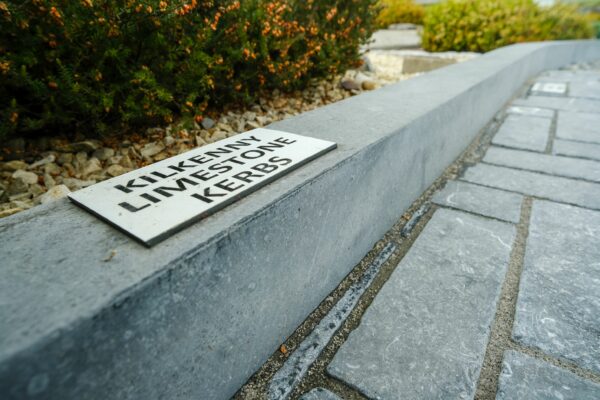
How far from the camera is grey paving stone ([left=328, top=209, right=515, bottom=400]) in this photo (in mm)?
984

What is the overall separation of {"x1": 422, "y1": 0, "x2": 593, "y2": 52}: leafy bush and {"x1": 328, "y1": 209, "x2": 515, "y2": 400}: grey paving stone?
5.42 metres

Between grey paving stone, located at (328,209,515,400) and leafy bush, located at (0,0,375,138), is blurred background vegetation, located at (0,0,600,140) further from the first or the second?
grey paving stone, located at (328,209,515,400)

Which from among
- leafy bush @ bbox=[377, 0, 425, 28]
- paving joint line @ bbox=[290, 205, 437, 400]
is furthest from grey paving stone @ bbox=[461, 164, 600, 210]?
leafy bush @ bbox=[377, 0, 425, 28]

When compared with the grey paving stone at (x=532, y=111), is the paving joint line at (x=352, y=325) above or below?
below

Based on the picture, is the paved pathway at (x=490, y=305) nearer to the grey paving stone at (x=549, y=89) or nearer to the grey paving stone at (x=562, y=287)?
the grey paving stone at (x=562, y=287)

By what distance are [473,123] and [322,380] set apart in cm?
227

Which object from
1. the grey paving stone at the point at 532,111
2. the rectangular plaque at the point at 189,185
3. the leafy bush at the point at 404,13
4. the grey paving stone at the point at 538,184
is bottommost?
the grey paving stone at the point at 538,184

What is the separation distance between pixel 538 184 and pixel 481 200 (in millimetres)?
469

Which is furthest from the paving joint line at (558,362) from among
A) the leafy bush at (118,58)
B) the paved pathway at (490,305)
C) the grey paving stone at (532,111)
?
the grey paving stone at (532,111)

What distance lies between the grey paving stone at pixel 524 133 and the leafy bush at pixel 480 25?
3.24m

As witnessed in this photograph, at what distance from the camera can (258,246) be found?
0.86m

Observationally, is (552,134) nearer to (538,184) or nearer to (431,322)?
(538,184)

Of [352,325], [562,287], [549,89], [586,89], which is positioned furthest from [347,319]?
[586,89]

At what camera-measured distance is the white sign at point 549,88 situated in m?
4.28
